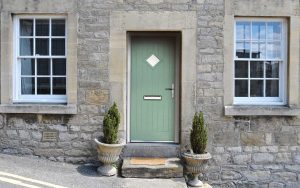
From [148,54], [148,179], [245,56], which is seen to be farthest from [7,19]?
[245,56]

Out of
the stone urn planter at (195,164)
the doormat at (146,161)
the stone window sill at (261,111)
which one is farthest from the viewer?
the stone window sill at (261,111)

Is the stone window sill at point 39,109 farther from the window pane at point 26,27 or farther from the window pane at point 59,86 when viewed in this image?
the window pane at point 26,27

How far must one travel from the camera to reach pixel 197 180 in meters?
7.35

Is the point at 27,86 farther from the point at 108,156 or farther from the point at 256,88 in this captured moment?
the point at 256,88

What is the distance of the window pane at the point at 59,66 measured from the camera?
798 centimetres

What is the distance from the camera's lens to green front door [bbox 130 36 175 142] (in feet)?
26.7

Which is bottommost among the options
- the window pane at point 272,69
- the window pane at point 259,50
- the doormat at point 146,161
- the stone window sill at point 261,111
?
the doormat at point 146,161

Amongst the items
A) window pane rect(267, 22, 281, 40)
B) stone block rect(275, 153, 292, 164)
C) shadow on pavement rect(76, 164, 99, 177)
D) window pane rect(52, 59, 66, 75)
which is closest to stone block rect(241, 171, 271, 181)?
stone block rect(275, 153, 292, 164)

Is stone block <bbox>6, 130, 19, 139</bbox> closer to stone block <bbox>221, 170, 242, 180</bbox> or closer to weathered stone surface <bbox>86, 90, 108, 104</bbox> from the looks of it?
weathered stone surface <bbox>86, 90, 108, 104</bbox>

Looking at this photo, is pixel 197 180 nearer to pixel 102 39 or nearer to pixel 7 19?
pixel 102 39

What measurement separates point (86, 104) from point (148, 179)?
1.95 meters

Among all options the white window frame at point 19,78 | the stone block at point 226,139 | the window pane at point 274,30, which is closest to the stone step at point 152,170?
the stone block at point 226,139

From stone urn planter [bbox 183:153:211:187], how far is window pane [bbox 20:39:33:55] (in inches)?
150

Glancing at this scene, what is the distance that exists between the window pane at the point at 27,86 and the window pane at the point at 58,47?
0.77m
